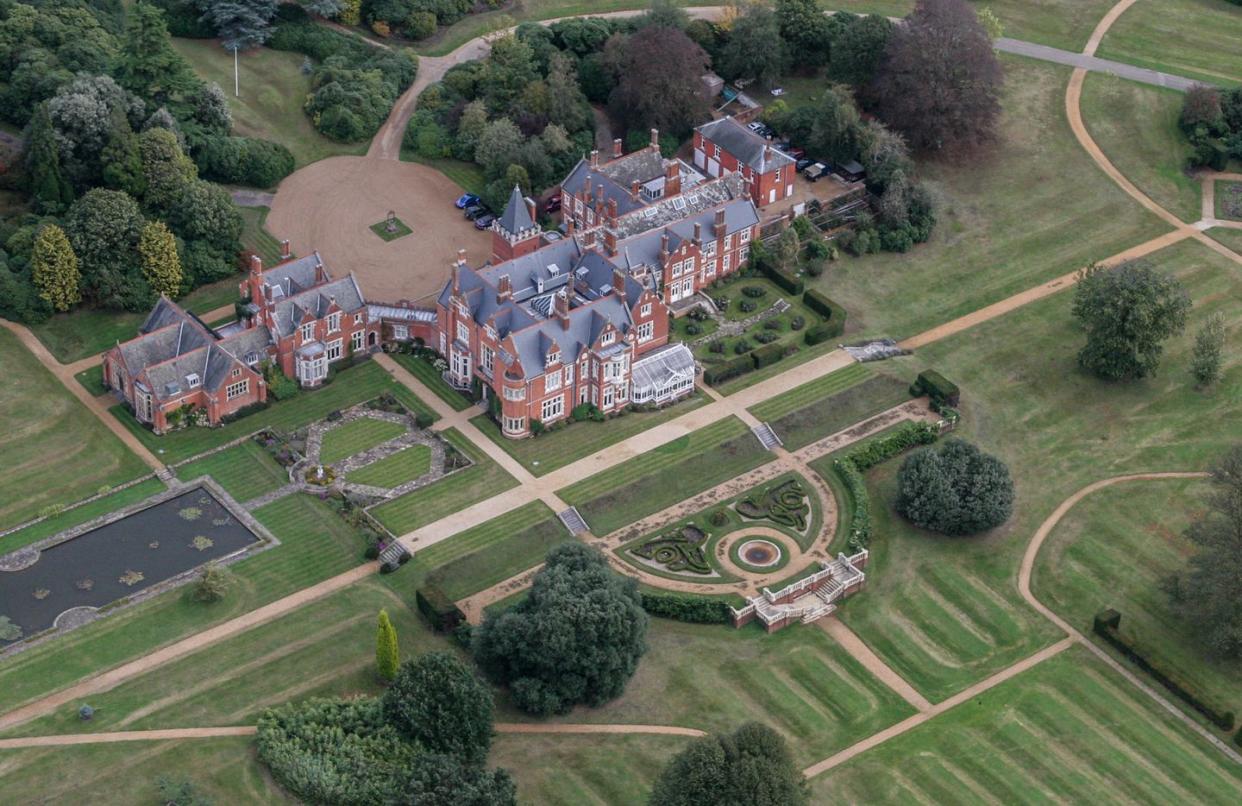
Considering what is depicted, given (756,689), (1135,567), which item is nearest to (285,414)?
(756,689)

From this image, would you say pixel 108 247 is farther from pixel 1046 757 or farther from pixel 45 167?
pixel 1046 757

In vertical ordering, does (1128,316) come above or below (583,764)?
above

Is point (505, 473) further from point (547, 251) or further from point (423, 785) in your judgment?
point (423, 785)

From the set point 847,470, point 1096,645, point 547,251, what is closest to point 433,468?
point 547,251

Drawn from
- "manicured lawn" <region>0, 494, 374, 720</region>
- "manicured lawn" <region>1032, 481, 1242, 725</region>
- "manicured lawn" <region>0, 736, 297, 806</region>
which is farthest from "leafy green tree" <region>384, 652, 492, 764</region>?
"manicured lawn" <region>1032, 481, 1242, 725</region>

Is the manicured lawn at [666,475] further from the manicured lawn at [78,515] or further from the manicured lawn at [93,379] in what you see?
the manicured lawn at [93,379]
